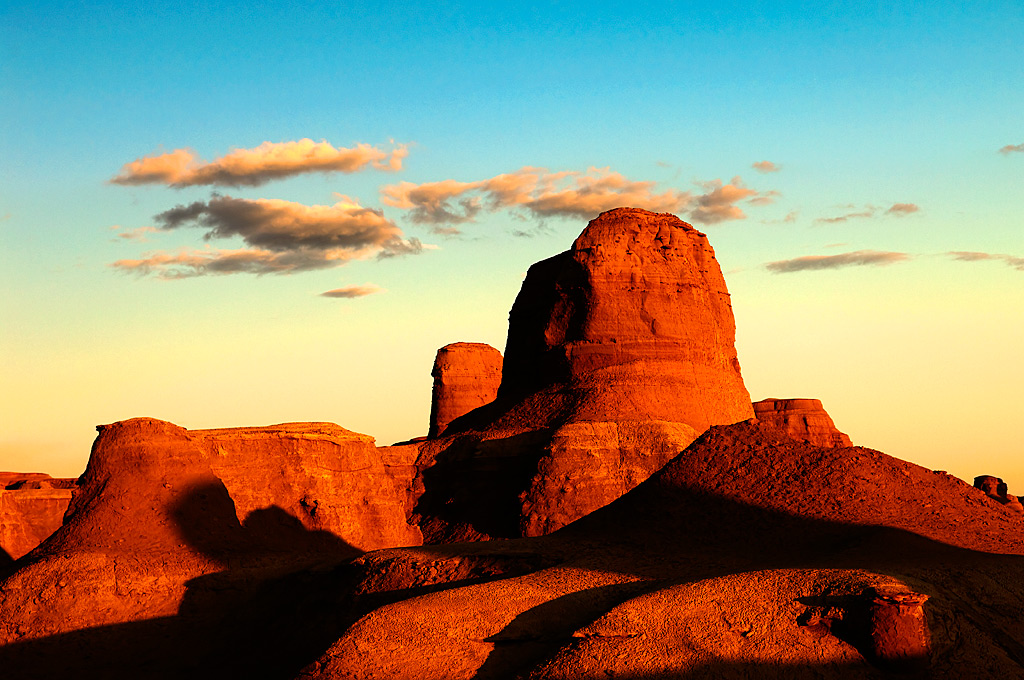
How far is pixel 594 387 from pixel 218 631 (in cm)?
1735

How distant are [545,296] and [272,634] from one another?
2187 cm

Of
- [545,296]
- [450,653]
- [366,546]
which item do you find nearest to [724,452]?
[450,653]

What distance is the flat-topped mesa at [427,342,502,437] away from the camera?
5812cm

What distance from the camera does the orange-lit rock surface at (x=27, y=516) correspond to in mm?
34438

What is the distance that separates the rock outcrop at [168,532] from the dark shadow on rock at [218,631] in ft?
0.23

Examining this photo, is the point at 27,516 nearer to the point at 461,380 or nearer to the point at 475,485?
the point at 475,485

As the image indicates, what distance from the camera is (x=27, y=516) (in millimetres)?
35562

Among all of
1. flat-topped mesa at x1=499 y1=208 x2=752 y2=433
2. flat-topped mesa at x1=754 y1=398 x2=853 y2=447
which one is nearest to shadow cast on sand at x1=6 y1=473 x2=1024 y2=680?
flat-topped mesa at x1=499 y1=208 x2=752 y2=433

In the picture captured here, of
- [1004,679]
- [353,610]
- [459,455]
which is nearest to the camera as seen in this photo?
[1004,679]

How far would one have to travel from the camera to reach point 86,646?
22.7m

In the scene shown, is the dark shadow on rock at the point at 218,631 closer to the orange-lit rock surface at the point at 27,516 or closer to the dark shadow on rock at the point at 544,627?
the dark shadow on rock at the point at 544,627

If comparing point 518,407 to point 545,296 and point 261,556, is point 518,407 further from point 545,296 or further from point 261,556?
point 261,556

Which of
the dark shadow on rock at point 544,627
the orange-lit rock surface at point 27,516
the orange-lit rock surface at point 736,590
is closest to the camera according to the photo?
the orange-lit rock surface at point 736,590

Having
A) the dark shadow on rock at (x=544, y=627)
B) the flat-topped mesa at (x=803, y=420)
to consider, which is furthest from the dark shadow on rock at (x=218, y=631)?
the flat-topped mesa at (x=803, y=420)
